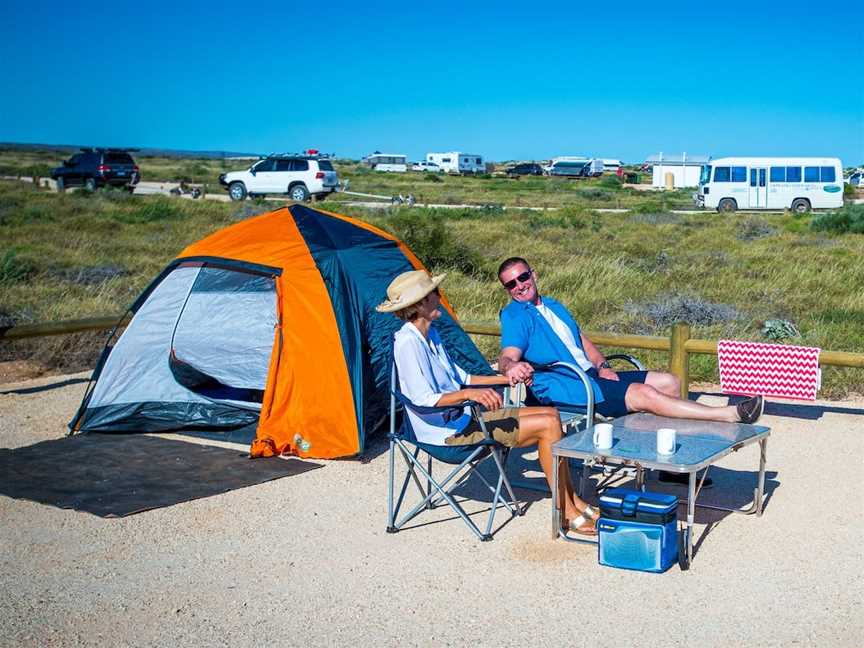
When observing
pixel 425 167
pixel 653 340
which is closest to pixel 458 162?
pixel 425 167

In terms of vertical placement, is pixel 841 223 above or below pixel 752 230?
above

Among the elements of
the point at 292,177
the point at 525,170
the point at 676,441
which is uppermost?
the point at 525,170

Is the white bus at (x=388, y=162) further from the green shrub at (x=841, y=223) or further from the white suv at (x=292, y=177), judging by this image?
the green shrub at (x=841, y=223)

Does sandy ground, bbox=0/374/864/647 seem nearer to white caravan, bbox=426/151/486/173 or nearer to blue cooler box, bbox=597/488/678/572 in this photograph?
blue cooler box, bbox=597/488/678/572

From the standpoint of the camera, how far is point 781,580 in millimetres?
4473

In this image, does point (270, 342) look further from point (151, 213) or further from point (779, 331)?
point (151, 213)

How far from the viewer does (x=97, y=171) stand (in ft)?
114

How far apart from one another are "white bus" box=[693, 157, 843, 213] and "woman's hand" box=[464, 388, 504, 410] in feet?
87.2

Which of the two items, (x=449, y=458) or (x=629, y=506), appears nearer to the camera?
(x=629, y=506)

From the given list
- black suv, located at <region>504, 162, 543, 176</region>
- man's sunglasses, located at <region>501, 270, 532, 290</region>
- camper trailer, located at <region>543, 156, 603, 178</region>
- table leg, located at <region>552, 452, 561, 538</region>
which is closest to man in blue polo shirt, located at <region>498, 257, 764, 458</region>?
man's sunglasses, located at <region>501, 270, 532, 290</region>

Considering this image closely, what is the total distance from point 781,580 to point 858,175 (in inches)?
2226

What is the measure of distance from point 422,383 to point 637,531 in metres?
1.22

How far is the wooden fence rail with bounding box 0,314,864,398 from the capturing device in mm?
6727

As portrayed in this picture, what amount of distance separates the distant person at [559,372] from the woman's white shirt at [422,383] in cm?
48
